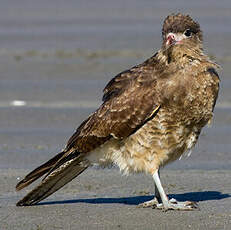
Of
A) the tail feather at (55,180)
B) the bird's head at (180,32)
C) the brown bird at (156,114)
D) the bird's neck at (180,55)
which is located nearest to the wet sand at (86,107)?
the tail feather at (55,180)

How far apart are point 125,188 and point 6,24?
1029 centimetres

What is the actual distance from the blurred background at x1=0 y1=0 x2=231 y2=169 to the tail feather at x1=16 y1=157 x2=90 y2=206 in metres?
1.39

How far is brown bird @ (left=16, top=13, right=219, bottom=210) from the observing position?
8.25 m

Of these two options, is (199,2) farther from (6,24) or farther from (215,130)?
(215,130)

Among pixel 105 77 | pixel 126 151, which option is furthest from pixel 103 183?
pixel 105 77

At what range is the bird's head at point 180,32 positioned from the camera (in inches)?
327

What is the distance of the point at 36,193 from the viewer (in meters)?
8.55

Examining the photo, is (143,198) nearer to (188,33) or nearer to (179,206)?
(179,206)

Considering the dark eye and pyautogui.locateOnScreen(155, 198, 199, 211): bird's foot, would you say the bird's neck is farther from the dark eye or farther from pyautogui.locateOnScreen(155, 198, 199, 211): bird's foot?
pyautogui.locateOnScreen(155, 198, 199, 211): bird's foot

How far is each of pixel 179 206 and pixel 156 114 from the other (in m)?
0.83

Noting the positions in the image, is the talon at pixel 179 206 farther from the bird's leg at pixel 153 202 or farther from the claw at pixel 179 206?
the bird's leg at pixel 153 202

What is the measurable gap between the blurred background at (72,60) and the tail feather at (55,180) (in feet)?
4.55

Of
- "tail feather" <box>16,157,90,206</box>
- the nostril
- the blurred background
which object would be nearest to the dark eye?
the nostril

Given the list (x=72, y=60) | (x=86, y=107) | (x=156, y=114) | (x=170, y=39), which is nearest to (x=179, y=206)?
(x=156, y=114)
